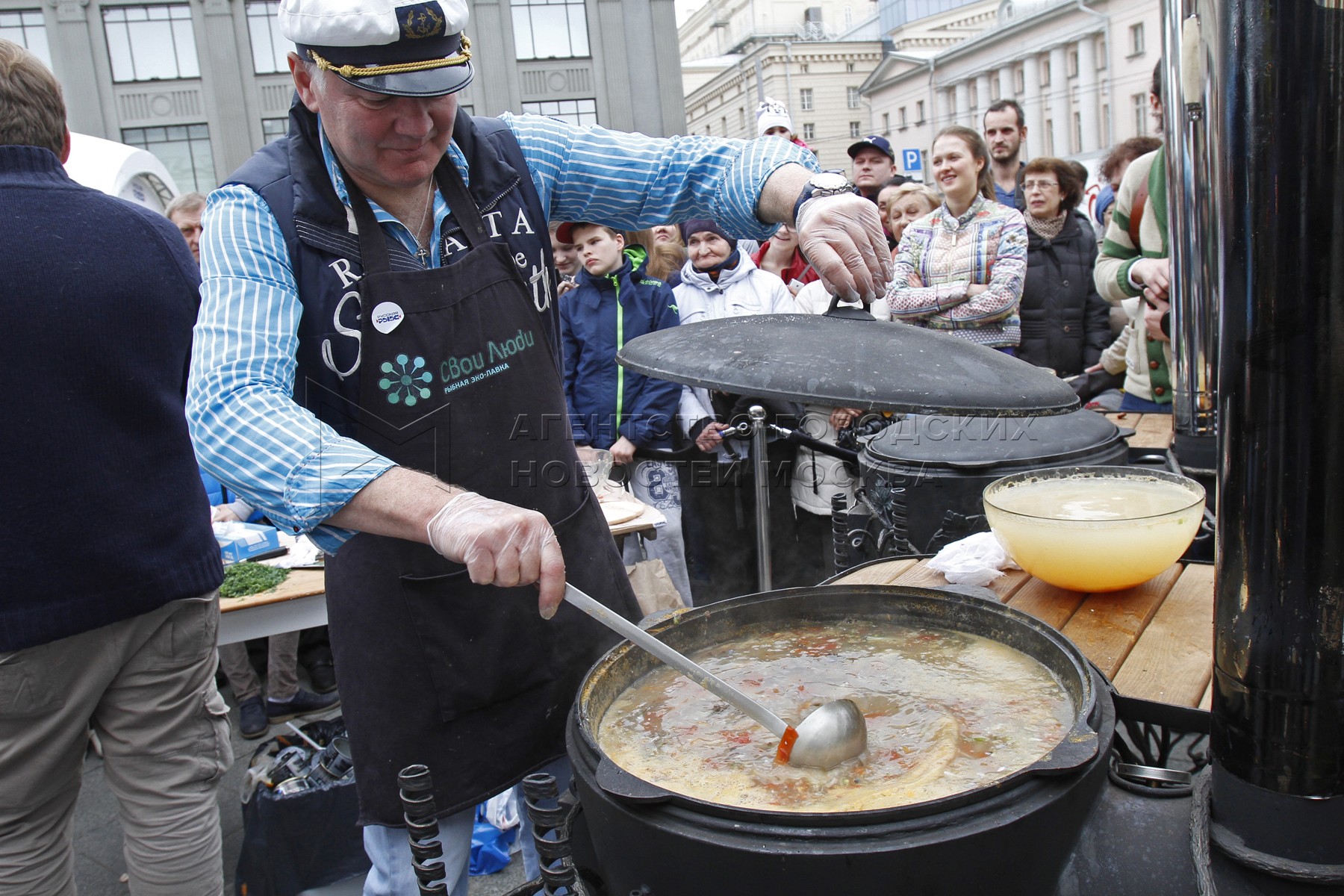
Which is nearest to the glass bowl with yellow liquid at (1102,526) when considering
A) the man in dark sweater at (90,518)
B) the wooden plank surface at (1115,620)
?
the wooden plank surface at (1115,620)

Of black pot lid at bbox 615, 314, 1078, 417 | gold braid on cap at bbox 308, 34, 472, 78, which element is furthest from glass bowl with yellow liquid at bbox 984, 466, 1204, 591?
gold braid on cap at bbox 308, 34, 472, 78

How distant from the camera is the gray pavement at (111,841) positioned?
8.91ft

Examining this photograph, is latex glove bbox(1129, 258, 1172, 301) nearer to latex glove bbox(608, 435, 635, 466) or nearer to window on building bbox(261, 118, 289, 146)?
latex glove bbox(608, 435, 635, 466)

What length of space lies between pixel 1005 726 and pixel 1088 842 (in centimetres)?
18

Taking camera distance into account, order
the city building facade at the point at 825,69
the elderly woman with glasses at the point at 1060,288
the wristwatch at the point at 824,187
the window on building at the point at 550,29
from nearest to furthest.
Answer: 1. the wristwatch at the point at 824,187
2. the elderly woman with glasses at the point at 1060,288
3. the window on building at the point at 550,29
4. the city building facade at the point at 825,69

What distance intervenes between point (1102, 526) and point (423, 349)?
122cm

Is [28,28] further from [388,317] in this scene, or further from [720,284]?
[388,317]

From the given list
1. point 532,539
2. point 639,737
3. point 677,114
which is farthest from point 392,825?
point 677,114

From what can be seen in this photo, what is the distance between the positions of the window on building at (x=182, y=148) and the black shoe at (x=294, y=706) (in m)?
18.0

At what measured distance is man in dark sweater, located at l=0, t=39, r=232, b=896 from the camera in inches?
75.1

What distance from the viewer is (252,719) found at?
379 centimetres

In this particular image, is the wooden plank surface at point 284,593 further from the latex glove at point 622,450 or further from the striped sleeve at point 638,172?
the striped sleeve at point 638,172

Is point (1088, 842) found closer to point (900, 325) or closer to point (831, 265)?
point (900, 325)

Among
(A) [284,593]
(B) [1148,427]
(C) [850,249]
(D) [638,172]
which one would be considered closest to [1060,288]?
(B) [1148,427]
